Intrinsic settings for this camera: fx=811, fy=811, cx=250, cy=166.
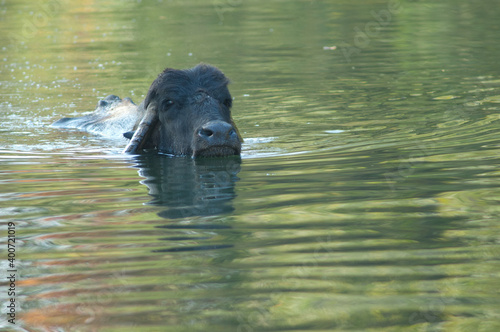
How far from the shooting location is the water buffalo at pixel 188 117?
9.70m

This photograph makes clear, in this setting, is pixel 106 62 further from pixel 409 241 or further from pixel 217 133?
pixel 409 241

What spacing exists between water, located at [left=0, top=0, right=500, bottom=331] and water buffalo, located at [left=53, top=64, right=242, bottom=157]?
259mm

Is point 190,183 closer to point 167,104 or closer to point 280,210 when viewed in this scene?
point 280,210

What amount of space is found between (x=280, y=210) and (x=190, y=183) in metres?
1.78

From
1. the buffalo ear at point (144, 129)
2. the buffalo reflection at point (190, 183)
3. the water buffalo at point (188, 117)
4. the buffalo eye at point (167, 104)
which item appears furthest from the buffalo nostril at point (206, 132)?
the buffalo ear at point (144, 129)

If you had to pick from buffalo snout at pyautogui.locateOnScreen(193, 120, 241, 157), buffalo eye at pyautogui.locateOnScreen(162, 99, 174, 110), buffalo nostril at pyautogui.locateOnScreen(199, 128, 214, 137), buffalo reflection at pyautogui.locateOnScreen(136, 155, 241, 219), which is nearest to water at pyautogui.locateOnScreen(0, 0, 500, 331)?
buffalo reflection at pyautogui.locateOnScreen(136, 155, 241, 219)

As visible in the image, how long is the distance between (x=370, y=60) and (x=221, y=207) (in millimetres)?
13030

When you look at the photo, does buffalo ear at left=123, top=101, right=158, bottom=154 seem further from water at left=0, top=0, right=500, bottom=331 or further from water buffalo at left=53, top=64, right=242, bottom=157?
water at left=0, top=0, right=500, bottom=331

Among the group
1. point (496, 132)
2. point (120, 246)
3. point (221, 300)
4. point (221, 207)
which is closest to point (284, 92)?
point (496, 132)

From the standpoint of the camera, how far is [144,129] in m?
10.8

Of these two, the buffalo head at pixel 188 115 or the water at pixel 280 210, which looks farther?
the buffalo head at pixel 188 115

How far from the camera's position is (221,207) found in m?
7.02

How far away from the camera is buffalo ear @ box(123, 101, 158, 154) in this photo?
10750 millimetres

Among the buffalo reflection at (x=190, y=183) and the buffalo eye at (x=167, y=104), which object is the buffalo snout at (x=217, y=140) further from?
the buffalo eye at (x=167, y=104)
